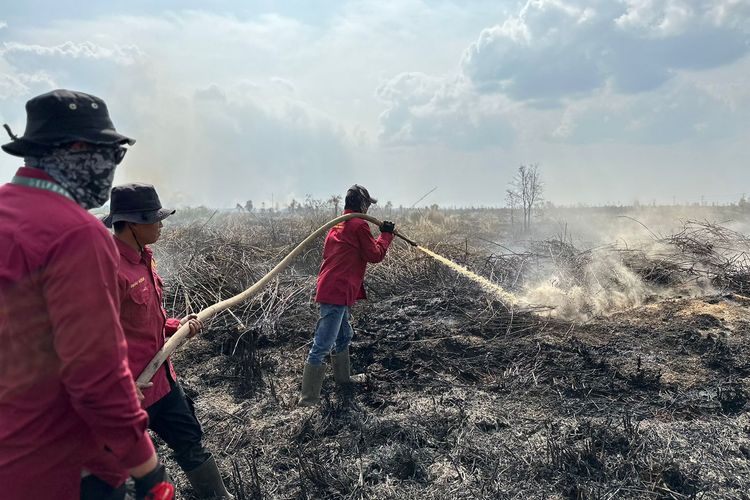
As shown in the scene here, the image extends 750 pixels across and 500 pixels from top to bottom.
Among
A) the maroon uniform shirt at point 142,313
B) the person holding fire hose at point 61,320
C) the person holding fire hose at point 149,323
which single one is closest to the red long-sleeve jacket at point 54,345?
the person holding fire hose at point 61,320

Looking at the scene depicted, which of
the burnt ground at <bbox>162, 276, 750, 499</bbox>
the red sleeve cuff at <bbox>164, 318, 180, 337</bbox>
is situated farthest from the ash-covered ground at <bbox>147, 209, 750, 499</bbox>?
the red sleeve cuff at <bbox>164, 318, 180, 337</bbox>

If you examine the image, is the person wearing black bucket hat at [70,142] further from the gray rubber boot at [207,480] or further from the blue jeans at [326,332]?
the blue jeans at [326,332]

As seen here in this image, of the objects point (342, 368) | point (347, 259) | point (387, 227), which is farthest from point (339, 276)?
point (342, 368)

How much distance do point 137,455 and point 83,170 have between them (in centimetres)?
90

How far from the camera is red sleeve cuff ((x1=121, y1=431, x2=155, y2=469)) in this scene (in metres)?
1.47

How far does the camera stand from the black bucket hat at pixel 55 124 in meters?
1.46

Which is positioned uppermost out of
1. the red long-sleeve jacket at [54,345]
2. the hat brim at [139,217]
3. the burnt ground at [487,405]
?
the hat brim at [139,217]

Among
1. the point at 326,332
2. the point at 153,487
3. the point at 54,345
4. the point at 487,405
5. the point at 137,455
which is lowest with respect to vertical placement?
the point at 487,405

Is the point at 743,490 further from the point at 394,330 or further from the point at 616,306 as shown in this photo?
the point at 616,306

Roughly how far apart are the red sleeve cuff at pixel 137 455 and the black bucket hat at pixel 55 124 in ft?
3.04

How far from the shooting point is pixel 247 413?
13.9ft

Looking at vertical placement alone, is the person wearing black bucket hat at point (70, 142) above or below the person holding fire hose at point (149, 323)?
above

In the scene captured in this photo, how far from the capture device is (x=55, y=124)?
1472 millimetres

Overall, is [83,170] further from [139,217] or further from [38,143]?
[139,217]
